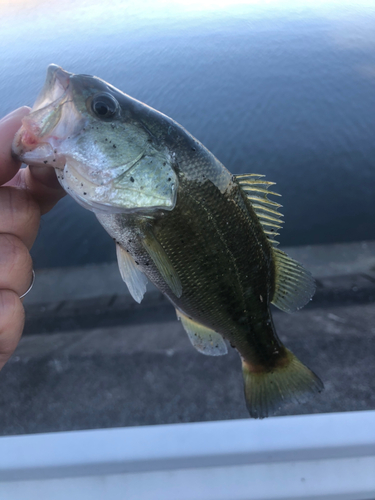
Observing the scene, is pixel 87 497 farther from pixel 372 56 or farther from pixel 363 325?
pixel 372 56

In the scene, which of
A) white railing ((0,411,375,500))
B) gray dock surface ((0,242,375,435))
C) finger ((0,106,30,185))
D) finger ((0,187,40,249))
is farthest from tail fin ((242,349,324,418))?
finger ((0,106,30,185))

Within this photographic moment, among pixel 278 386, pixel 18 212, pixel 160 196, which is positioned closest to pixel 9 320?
pixel 18 212

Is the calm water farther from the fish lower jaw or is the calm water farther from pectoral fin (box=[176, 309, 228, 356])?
the fish lower jaw

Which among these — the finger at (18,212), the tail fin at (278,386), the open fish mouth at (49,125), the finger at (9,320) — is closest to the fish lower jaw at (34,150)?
the open fish mouth at (49,125)

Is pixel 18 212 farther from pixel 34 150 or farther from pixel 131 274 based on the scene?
pixel 131 274

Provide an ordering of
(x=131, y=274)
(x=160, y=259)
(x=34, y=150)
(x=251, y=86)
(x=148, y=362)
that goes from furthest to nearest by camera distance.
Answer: (x=251, y=86) < (x=148, y=362) < (x=131, y=274) < (x=160, y=259) < (x=34, y=150)

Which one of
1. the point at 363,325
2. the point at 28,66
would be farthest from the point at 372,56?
the point at 28,66
